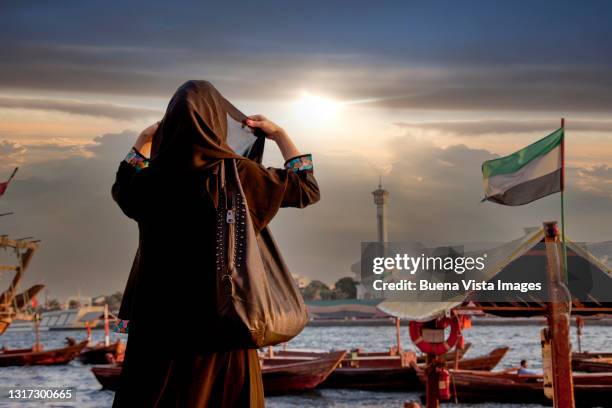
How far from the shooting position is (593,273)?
951cm

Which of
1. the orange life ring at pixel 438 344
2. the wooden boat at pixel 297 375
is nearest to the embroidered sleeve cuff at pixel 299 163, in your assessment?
the orange life ring at pixel 438 344

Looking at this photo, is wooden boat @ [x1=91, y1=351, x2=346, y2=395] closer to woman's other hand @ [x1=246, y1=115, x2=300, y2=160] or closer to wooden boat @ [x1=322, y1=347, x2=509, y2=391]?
wooden boat @ [x1=322, y1=347, x2=509, y2=391]

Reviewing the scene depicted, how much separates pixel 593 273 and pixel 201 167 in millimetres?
8235

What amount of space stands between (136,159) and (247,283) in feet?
1.96

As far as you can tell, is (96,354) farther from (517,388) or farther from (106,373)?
(517,388)

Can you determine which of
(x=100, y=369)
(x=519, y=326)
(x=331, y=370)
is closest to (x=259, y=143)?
(x=331, y=370)

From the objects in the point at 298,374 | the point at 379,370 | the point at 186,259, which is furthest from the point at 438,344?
the point at 379,370

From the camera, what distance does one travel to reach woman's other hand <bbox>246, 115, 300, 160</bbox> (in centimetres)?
241

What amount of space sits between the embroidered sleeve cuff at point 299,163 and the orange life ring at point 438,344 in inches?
337

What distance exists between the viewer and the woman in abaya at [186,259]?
7.06ft

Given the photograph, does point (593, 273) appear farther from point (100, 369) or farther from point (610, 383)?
point (100, 369)

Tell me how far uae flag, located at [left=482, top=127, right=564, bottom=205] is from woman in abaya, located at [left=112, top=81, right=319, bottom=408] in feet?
26.5

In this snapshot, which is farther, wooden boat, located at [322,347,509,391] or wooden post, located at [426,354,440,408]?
wooden boat, located at [322,347,509,391]

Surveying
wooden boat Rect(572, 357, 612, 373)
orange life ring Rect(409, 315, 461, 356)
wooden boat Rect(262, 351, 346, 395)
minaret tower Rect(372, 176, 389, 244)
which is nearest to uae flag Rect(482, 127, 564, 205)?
orange life ring Rect(409, 315, 461, 356)
